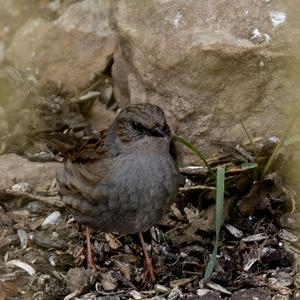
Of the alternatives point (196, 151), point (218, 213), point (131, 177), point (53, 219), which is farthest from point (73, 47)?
point (218, 213)

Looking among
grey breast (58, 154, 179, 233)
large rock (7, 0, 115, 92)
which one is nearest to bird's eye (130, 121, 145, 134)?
grey breast (58, 154, 179, 233)

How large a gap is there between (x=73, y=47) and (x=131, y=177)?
5.58 feet

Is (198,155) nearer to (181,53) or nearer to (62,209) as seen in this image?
(181,53)

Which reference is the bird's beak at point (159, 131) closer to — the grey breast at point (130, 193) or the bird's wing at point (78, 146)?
the grey breast at point (130, 193)

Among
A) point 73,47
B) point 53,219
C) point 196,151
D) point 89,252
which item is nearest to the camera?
point 196,151

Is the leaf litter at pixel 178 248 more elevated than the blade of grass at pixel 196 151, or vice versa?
the blade of grass at pixel 196 151

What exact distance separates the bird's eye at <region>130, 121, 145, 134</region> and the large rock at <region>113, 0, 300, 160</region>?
61 centimetres

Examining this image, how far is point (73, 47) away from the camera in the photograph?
6.09 metres

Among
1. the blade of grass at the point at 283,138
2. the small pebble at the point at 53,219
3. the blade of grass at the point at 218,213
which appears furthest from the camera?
the small pebble at the point at 53,219

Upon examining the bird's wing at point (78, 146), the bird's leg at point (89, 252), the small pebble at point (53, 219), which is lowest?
the small pebble at point (53, 219)

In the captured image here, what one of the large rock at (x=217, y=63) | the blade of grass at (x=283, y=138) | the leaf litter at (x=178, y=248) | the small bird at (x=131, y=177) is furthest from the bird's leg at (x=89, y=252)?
the blade of grass at (x=283, y=138)

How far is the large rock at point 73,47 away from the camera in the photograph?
6.05 meters

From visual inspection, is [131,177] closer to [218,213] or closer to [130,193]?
[130,193]

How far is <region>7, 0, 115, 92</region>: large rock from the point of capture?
6.05 m
